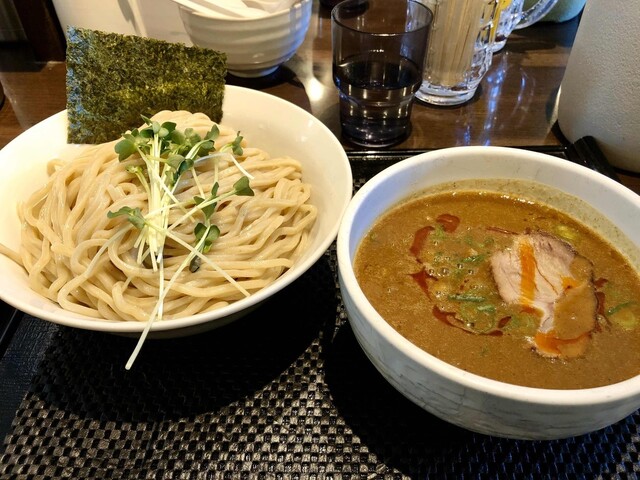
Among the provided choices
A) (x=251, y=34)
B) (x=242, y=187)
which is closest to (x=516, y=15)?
(x=251, y=34)

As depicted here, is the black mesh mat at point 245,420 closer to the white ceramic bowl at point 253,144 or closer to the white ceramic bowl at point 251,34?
the white ceramic bowl at point 253,144

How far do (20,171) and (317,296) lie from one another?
998 millimetres

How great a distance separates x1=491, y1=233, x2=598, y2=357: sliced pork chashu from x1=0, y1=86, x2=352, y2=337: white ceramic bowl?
0.42 metres

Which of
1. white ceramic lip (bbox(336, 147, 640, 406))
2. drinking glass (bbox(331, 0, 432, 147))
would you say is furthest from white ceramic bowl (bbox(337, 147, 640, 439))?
drinking glass (bbox(331, 0, 432, 147))

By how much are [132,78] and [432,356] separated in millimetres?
1503

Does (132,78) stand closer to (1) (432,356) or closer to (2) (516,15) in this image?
(1) (432,356)

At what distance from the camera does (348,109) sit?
6.57ft

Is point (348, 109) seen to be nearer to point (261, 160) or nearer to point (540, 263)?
point (261, 160)

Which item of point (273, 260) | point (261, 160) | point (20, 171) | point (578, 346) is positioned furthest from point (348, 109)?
point (578, 346)

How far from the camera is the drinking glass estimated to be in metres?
1.85

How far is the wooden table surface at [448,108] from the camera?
209 cm

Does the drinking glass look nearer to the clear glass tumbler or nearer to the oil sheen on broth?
the clear glass tumbler

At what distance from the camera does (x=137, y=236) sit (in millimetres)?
1354

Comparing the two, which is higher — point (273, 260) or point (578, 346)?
point (578, 346)
